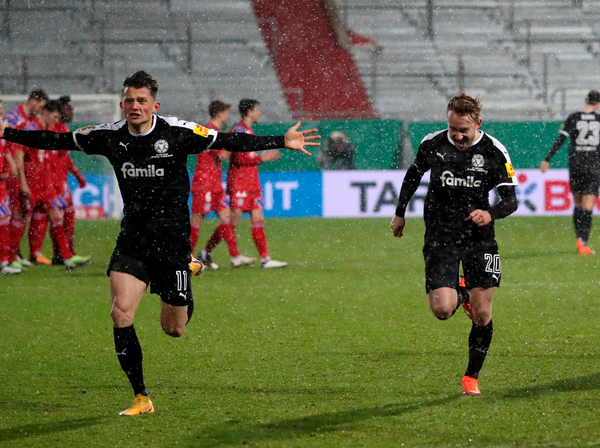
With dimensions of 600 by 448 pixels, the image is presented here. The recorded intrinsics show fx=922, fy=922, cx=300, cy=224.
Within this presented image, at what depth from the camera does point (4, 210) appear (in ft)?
38.3

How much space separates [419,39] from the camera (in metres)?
28.2

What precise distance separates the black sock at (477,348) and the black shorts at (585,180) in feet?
26.0

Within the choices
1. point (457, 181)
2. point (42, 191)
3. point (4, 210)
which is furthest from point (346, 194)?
point (457, 181)

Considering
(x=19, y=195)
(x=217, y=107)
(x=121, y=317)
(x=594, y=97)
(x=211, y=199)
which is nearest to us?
(x=121, y=317)

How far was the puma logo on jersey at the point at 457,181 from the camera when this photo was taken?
213 inches

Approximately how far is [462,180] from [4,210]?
7.81 m

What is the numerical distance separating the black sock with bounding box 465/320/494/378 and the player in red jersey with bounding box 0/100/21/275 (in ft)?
24.2

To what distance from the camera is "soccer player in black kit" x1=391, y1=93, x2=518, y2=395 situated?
17.5 ft

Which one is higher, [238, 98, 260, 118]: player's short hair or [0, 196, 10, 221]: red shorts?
[238, 98, 260, 118]: player's short hair

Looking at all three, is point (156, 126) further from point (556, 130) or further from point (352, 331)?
point (556, 130)

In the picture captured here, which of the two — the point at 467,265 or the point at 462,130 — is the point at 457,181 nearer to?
the point at 462,130

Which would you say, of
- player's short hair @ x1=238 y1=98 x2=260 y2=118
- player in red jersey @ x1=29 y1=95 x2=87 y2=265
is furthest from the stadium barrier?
player's short hair @ x1=238 y1=98 x2=260 y2=118

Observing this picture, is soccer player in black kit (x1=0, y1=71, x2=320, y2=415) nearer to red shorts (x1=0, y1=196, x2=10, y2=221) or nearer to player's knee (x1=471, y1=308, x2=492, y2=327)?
player's knee (x1=471, y1=308, x2=492, y2=327)

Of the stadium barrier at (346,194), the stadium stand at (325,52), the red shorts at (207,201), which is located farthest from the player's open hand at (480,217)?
the stadium stand at (325,52)
